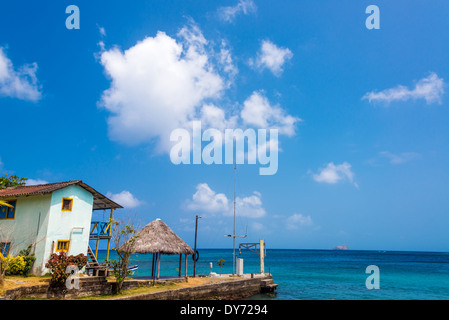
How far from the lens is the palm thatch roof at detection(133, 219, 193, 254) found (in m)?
20.2

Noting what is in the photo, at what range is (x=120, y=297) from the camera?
639 inches

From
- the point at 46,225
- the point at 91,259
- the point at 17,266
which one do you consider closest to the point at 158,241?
the point at 91,259

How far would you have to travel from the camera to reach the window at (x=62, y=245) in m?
19.0

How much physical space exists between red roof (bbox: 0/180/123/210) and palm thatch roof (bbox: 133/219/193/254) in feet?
13.8

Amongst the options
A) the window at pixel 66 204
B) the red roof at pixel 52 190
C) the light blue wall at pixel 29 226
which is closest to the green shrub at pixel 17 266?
the light blue wall at pixel 29 226

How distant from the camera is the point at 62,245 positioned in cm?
1931

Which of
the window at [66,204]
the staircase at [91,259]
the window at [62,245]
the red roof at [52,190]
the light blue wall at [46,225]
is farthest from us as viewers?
the staircase at [91,259]

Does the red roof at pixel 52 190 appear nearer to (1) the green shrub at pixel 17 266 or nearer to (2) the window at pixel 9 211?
(2) the window at pixel 9 211

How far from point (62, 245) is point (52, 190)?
3.50 metres

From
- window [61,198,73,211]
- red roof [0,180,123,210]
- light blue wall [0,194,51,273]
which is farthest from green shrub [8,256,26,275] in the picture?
red roof [0,180,123,210]

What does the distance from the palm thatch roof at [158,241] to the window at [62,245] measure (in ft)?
13.3
